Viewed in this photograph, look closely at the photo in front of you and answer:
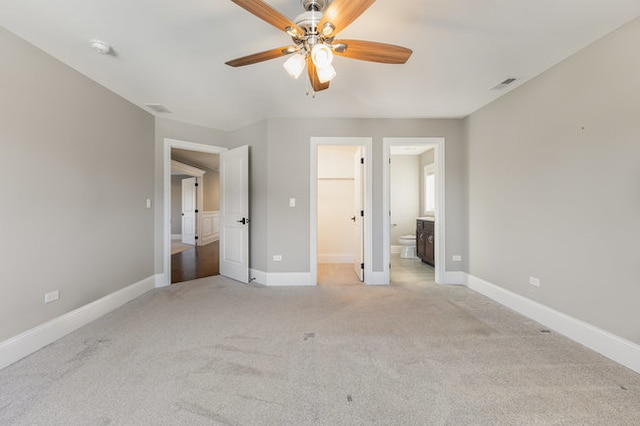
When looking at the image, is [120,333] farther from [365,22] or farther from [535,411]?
[365,22]

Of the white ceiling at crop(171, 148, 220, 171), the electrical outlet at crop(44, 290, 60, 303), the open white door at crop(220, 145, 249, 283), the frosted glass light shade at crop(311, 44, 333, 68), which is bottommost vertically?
→ the electrical outlet at crop(44, 290, 60, 303)

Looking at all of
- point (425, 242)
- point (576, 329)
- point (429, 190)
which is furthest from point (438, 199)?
point (429, 190)

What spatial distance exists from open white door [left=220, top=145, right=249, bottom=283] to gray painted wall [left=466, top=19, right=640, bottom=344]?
333 cm

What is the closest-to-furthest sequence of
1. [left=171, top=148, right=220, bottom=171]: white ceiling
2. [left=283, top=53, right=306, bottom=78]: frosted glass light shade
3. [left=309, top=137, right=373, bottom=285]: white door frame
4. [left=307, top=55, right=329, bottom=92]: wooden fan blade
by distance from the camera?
[left=283, top=53, right=306, bottom=78]: frosted glass light shade < [left=307, top=55, right=329, bottom=92]: wooden fan blade < [left=309, top=137, right=373, bottom=285]: white door frame < [left=171, top=148, right=220, bottom=171]: white ceiling

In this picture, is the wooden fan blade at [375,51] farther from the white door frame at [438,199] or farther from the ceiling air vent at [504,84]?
the white door frame at [438,199]

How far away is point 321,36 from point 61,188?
103 inches

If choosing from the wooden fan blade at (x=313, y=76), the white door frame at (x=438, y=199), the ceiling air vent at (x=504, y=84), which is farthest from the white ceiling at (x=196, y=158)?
the ceiling air vent at (x=504, y=84)

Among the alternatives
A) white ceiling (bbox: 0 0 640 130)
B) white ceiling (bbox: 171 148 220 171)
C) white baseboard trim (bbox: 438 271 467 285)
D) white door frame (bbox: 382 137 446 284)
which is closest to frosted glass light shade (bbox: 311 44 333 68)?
white ceiling (bbox: 0 0 640 130)

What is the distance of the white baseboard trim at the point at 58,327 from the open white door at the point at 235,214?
1.25m

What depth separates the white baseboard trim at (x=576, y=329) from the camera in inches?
72.2

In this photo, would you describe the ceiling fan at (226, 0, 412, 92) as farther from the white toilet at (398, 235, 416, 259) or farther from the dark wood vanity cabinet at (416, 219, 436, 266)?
the white toilet at (398, 235, 416, 259)

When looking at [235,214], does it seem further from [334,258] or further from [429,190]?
[429,190]

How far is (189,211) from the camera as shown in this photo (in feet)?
26.0

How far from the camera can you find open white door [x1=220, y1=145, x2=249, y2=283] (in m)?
3.81
